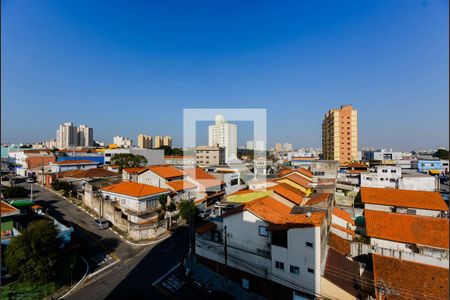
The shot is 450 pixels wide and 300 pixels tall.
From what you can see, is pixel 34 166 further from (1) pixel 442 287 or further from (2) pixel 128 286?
(1) pixel 442 287

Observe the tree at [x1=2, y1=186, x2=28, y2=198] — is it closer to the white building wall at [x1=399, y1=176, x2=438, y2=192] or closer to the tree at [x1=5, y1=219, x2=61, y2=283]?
the tree at [x1=5, y1=219, x2=61, y2=283]

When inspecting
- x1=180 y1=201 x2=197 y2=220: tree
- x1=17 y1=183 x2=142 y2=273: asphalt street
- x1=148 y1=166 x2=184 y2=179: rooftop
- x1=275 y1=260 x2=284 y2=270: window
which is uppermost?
x1=148 y1=166 x2=184 y2=179: rooftop

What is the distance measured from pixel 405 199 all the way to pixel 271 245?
1518 cm

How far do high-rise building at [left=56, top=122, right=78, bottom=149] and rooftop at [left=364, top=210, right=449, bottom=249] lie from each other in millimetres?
94494

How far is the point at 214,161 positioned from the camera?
6103 cm

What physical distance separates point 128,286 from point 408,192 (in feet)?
75.1

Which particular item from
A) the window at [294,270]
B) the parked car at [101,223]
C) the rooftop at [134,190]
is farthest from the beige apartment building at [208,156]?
the window at [294,270]

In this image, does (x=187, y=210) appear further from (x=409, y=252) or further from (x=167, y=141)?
(x=167, y=141)

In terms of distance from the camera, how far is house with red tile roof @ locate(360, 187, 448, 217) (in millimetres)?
18688

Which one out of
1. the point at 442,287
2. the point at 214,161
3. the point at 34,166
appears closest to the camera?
the point at 442,287

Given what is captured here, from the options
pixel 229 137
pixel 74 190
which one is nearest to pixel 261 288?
pixel 74 190

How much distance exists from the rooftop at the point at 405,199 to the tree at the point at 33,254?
2262cm

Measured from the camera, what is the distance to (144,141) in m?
95.1

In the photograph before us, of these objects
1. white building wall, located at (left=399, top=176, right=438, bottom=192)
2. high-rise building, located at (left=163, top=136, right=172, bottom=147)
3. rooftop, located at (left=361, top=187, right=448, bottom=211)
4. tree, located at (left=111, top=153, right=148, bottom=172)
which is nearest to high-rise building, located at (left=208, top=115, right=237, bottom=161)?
high-rise building, located at (left=163, top=136, right=172, bottom=147)
